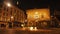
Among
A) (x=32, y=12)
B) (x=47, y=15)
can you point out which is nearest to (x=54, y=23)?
(x=47, y=15)

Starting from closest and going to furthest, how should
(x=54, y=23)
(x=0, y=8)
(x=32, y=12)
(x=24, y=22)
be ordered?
1. (x=0, y=8)
2. (x=54, y=23)
3. (x=24, y=22)
4. (x=32, y=12)

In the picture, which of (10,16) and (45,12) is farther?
(45,12)

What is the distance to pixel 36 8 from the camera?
161 ft

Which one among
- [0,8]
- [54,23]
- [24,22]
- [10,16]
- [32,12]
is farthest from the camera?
[32,12]

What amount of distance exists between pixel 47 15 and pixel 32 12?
18.5 ft

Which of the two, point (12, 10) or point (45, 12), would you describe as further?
point (45, 12)

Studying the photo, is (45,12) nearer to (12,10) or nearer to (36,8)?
(36,8)

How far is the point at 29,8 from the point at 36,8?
10.2 ft

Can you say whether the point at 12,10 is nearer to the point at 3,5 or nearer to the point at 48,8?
the point at 3,5

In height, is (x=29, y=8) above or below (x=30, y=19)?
above

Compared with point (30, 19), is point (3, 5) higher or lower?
higher

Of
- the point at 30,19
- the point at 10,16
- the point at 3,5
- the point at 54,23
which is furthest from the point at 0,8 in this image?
the point at 30,19

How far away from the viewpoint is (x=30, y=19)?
48281 millimetres

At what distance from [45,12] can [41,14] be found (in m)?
1.75
